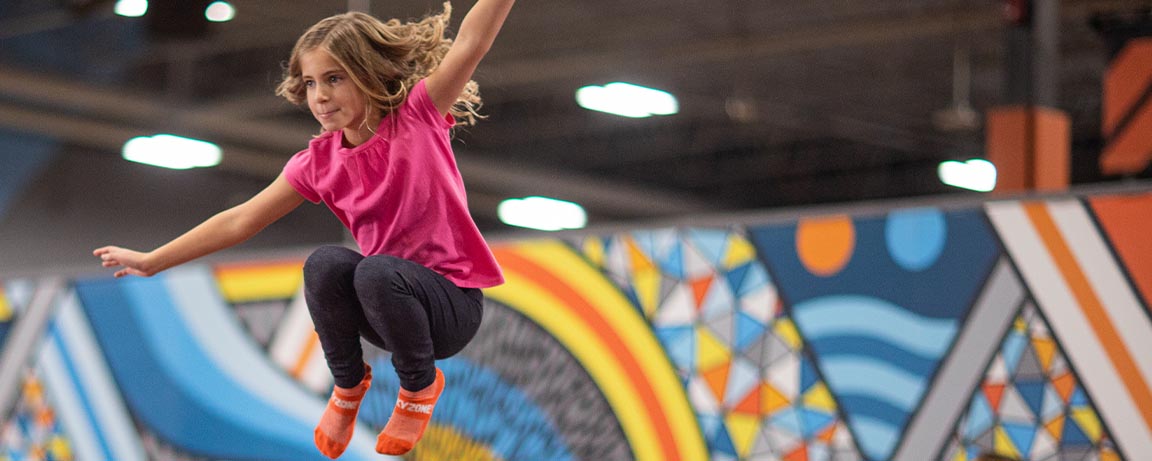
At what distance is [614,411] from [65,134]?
539 cm

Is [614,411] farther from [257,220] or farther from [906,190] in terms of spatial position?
[906,190]

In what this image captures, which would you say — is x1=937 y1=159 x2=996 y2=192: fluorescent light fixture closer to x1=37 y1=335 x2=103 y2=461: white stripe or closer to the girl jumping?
x1=37 y1=335 x2=103 y2=461: white stripe

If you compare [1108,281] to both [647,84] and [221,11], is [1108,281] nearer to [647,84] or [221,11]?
[221,11]

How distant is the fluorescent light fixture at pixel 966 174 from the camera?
10953 millimetres

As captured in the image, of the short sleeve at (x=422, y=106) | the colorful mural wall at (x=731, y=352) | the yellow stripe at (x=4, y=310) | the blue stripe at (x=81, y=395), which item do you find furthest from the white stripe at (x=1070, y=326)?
the yellow stripe at (x=4, y=310)

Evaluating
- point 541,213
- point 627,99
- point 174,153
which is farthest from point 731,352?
point 541,213

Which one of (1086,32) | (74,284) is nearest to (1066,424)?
(74,284)

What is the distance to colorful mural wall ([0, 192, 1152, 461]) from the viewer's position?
139 inches

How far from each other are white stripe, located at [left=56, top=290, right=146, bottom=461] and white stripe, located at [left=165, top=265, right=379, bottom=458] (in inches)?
17.3

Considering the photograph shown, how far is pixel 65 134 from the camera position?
8.27m

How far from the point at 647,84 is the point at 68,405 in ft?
16.3

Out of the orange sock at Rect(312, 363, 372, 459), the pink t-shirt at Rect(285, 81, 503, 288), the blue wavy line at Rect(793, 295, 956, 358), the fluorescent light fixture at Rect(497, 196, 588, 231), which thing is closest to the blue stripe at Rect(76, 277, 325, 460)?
the blue wavy line at Rect(793, 295, 956, 358)

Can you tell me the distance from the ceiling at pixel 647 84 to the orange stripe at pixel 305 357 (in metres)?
0.96

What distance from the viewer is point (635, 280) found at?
13.8 feet
